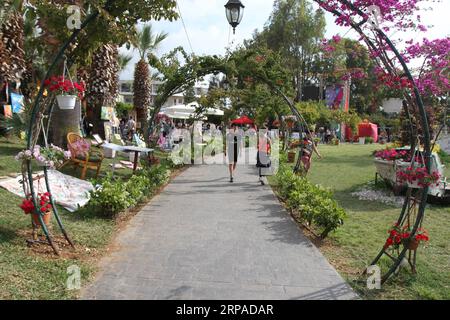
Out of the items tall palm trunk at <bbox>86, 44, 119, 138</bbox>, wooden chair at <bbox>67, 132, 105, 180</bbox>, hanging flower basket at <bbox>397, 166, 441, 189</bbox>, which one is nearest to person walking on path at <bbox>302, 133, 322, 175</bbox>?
wooden chair at <bbox>67, 132, 105, 180</bbox>

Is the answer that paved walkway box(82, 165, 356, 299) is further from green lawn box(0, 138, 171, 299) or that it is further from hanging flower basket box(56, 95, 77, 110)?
hanging flower basket box(56, 95, 77, 110)

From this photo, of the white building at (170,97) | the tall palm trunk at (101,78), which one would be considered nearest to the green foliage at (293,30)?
the white building at (170,97)

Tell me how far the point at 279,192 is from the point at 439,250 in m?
4.64

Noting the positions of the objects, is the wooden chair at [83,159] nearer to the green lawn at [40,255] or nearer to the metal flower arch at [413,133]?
the green lawn at [40,255]

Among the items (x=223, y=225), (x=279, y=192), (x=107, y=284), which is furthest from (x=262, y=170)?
(x=107, y=284)

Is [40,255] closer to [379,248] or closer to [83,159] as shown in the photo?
[379,248]

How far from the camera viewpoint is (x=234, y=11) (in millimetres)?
7996

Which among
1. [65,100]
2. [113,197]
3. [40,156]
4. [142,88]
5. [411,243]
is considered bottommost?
[411,243]

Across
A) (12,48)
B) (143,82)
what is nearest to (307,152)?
(12,48)

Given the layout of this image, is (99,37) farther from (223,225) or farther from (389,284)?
(389,284)

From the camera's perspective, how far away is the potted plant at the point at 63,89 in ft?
17.5

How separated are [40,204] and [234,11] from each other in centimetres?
510

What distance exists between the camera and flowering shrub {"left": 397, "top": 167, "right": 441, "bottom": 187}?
4484 mm

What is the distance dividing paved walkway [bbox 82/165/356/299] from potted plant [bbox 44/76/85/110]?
2.06 meters
